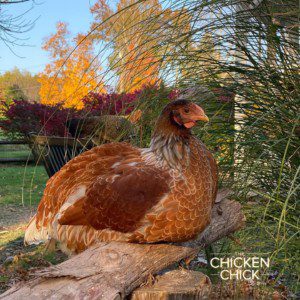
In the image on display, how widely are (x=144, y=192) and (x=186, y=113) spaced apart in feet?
1.34

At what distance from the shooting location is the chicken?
6.17ft

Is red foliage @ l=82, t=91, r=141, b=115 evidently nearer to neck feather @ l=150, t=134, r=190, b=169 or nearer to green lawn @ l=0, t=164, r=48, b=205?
neck feather @ l=150, t=134, r=190, b=169

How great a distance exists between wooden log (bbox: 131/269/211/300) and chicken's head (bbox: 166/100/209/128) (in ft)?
2.19

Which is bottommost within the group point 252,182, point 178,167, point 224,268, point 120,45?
point 224,268

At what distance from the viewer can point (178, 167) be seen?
1.99 meters

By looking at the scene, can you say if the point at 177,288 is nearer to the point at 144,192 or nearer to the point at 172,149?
the point at 144,192

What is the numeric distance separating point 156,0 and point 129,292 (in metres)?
1.50

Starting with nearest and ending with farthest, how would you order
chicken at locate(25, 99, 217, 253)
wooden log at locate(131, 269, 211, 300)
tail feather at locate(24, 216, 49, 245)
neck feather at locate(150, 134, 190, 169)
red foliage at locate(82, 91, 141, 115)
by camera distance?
wooden log at locate(131, 269, 211, 300) → chicken at locate(25, 99, 217, 253) → neck feather at locate(150, 134, 190, 169) → tail feather at locate(24, 216, 49, 245) → red foliage at locate(82, 91, 141, 115)

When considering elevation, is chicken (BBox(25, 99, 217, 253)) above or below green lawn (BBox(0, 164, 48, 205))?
above

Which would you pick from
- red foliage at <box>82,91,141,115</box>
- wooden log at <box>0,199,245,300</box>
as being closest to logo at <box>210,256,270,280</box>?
wooden log at <box>0,199,245,300</box>

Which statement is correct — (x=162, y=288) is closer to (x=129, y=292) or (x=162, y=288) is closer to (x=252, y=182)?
(x=129, y=292)

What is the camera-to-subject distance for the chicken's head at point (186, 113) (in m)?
1.98

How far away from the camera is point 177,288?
1637 mm

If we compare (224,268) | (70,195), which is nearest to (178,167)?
(70,195)
